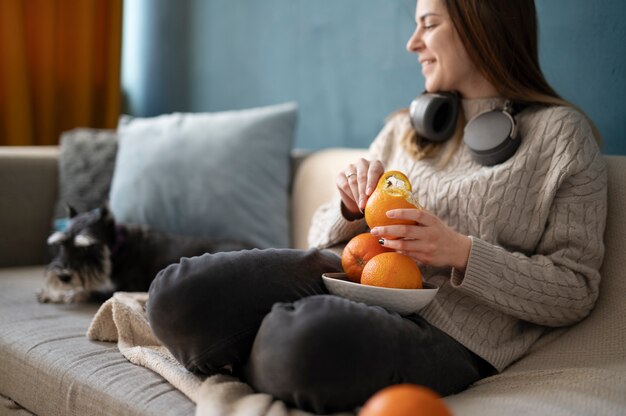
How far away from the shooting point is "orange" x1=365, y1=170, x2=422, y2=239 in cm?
122

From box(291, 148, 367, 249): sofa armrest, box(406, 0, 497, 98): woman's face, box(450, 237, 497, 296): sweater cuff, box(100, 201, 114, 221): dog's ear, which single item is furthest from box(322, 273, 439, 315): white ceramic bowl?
box(100, 201, 114, 221): dog's ear

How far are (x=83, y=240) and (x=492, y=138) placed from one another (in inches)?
43.9

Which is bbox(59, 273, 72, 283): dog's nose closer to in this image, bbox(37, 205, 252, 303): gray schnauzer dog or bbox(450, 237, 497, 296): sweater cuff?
bbox(37, 205, 252, 303): gray schnauzer dog

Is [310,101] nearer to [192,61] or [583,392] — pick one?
[192,61]

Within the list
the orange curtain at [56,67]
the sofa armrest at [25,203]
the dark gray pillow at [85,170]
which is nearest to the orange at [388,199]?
the dark gray pillow at [85,170]

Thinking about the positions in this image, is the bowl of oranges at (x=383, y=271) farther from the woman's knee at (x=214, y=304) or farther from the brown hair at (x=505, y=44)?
the brown hair at (x=505, y=44)

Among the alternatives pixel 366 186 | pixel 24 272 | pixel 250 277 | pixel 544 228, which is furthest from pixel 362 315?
pixel 24 272

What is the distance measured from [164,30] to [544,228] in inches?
90.9

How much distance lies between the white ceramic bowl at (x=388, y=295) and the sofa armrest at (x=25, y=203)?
4.73ft

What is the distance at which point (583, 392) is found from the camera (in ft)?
3.66

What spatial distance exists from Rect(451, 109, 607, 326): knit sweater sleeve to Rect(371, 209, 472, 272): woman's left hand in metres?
0.03

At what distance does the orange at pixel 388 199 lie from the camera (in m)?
1.22

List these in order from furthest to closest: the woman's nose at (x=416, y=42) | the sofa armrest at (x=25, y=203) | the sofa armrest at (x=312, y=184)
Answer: the sofa armrest at (x=25, y=203) < the sofa armrest at (x=312, y=184) < the woman's nose at (x=416, y=42)

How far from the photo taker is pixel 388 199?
122cm
